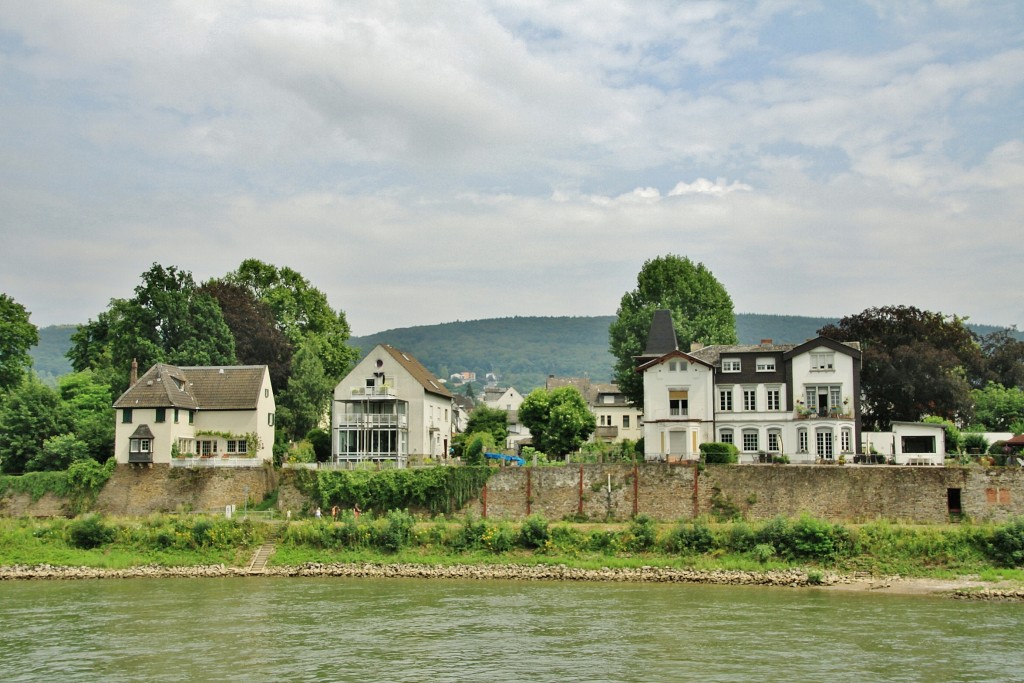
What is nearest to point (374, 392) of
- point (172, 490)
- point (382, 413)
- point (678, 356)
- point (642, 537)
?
point (382, 413)

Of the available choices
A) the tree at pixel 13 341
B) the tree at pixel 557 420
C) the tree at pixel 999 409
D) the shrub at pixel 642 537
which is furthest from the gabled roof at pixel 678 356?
the tree at pixel 13 341

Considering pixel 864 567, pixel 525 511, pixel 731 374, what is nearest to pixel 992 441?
pixel 731 374

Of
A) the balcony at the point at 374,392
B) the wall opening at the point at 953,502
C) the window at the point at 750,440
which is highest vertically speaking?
the balcony at the point at 374,392

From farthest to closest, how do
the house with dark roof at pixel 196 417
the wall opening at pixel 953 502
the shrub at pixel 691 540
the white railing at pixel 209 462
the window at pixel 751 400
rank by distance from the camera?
the window at pixel 751 400 < the house with dark roof at pixel 196 417 < the white railing at pixel 209 462 < the wall opening at pixel 953 502 < the shrub at pixel 691 540

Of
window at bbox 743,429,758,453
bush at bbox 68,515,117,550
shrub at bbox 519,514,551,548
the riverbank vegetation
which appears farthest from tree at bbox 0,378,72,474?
window at bbox 743,429,758,453

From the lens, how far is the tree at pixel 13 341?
59281 mm

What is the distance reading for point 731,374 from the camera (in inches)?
1937

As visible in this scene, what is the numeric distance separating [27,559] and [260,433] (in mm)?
13450

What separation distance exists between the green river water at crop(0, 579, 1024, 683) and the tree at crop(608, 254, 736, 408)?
27.0 m

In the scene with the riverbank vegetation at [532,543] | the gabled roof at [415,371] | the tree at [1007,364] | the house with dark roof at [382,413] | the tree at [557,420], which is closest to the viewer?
the riverbank vegetation at [532,543]

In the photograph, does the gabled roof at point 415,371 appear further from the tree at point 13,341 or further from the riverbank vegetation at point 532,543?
the tree at point 13,341

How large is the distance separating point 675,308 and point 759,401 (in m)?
15.8

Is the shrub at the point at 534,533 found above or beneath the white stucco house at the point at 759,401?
beneath

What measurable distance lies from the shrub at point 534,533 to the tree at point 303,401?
2243 centimetres
